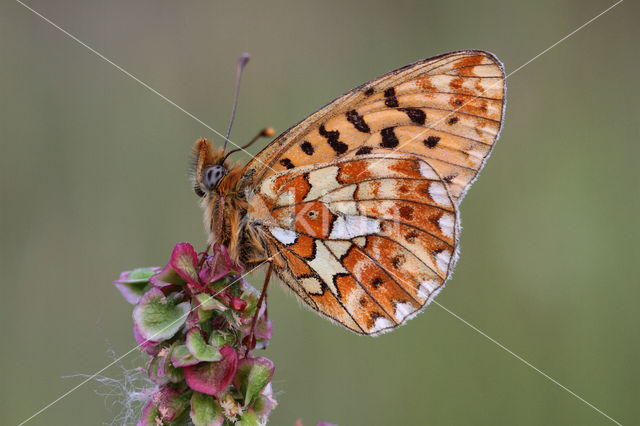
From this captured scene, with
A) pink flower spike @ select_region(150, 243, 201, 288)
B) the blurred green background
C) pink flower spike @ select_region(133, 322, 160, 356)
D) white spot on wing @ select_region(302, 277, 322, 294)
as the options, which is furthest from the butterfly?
the blurred green background

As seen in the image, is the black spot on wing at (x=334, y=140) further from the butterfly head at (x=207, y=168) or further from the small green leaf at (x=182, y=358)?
the small green leaf at (x=182, y=358)

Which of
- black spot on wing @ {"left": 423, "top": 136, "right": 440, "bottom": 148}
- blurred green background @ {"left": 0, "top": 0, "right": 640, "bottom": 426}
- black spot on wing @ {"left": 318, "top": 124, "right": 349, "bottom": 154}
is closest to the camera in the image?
black spot on wing @ {"left": 318, "top": 124, "right": 349, "bottom": 154}

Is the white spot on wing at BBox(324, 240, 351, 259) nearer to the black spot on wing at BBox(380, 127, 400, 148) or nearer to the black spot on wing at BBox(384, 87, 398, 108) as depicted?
the black spot on wing at BBox(380, 127, 400, 148)

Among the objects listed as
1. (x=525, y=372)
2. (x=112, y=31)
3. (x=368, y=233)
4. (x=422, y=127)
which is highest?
(x=112, y=31)

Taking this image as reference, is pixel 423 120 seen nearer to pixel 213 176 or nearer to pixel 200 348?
pixel 213 176

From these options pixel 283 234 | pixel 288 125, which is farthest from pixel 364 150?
pixel 288 125

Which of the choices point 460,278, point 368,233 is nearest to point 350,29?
point 460,278

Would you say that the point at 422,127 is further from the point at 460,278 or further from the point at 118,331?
the point at 118,331

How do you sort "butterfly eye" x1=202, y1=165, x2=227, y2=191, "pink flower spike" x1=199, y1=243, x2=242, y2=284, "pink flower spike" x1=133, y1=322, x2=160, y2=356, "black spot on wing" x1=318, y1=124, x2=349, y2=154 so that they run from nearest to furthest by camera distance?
"pink flower spike" x1=133, y1=322, x2=160, y2=356
"pink flower spike" x1=199, y1=243, x2=242, y2=284
"butterfly eye" x1=202, y1=165, x2=227, y2=191
"black spot on wing" x1=318, y1=124, x2=349, y2=154
